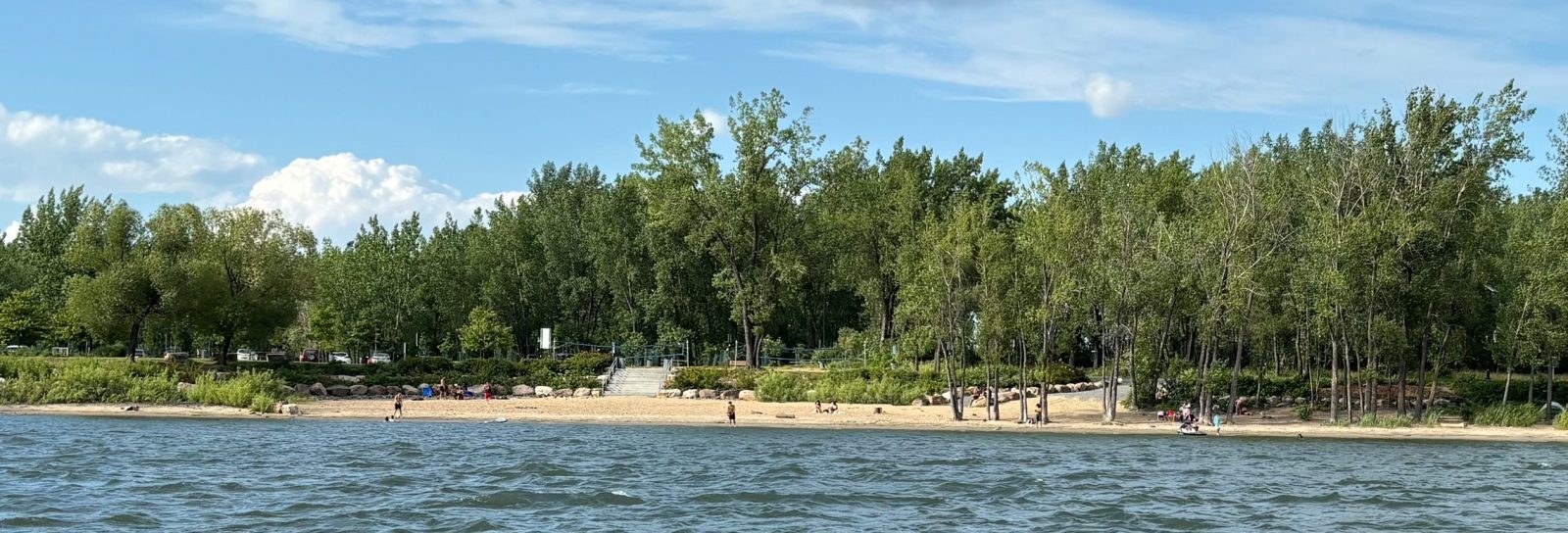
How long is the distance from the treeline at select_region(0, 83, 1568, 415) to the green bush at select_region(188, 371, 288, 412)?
346 inches

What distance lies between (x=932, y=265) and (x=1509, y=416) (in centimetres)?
2371

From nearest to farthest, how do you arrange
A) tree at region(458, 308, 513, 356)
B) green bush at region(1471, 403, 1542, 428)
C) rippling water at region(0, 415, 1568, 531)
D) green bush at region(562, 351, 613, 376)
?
rippling water at region(0, 415, 1568, 531) < green bush at region(1471, 403, 1542, 428) < green bush at region(562, 351, 613, 376) < tree at region(458, 308, 513, 356)

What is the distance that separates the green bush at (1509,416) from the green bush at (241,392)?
167ft

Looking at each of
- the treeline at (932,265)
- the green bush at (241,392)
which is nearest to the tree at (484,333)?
the treeline at (932,265)

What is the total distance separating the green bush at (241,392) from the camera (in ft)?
189

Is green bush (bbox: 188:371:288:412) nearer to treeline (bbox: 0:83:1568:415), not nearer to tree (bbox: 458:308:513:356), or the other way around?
treeline (bbox: 0:83:1568:415)

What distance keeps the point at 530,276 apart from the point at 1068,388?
Result: 129 feet

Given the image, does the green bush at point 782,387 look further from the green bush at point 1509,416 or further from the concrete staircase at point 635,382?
the green bush at point 1509,416

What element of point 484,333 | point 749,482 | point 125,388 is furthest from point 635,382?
point 749,482

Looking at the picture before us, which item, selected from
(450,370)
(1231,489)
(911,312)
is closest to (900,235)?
(911,312)

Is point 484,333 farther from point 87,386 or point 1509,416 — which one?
point 1509,416

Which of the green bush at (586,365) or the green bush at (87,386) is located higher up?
the green bush at (586,365)

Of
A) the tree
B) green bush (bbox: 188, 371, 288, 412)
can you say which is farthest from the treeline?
green bush (bbox: 188, 371, 288, 412)

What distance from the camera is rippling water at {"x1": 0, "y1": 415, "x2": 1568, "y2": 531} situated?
29453mm
